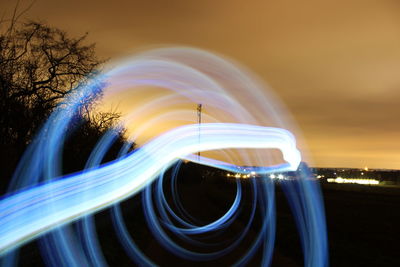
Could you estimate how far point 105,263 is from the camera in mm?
8727

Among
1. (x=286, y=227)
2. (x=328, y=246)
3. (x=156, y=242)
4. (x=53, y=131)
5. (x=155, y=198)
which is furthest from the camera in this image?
(x=155, y=198)

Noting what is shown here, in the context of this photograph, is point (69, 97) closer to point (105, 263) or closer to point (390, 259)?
point (105, 263)

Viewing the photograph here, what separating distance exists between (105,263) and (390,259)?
670 cm

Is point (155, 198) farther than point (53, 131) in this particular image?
Yes

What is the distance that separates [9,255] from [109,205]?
11.5 meters

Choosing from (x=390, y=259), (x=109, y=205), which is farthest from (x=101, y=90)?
(x=390, y=259)

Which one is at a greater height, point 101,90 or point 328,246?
point 101,90

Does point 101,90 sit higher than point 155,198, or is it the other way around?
point 101,90

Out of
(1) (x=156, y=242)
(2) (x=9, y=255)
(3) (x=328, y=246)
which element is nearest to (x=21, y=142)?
(1) (x=156, y=242)

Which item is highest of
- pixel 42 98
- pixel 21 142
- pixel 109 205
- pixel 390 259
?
pixel 42 98

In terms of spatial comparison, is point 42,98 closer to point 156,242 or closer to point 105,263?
point 156,242

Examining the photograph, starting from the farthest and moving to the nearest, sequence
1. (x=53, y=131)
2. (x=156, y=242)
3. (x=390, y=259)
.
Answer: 1. (x=53, y=131)
2. (x=156, y=242)
3. (x=390, y=259)

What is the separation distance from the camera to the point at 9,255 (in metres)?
7.75

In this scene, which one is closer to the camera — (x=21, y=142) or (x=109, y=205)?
(x=21, y=142)
